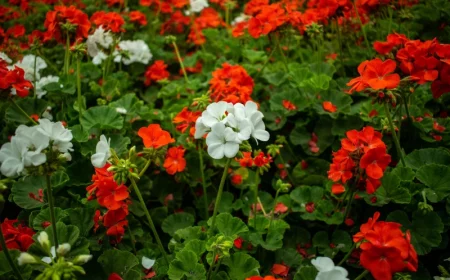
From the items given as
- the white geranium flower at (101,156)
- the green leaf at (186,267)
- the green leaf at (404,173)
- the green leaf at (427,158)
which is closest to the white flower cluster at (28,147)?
the white geranium flower at (101,156)

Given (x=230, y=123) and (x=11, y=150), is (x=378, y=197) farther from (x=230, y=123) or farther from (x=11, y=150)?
(x=11, y=150)

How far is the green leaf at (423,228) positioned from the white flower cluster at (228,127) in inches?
28.4

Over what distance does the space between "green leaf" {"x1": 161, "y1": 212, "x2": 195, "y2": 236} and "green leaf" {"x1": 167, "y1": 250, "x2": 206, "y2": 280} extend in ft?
1.34

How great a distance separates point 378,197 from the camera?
1.81 m

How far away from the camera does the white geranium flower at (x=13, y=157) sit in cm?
126

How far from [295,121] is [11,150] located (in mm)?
1649

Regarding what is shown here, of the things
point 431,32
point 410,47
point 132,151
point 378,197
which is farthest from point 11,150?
point 431,32

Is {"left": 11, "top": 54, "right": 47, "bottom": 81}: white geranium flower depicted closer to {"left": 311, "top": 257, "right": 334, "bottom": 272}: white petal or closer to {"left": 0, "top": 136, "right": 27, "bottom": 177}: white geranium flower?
{"left": 0, "top": 136, "right": 27, "bottom": 177}: white geranium flower

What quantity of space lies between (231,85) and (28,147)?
113 centimetres

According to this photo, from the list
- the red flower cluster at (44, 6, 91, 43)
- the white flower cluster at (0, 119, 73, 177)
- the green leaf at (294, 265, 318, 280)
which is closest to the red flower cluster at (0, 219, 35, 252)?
the white flower cluster at (0, 119, 73, 177)

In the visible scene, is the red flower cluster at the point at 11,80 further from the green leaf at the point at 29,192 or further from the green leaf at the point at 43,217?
the green leaf at the point at 43,217

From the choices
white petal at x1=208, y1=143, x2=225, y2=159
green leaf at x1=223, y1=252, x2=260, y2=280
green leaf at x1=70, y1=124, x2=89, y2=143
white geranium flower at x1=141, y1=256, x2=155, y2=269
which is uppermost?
white petal at x1=208, y1=143, x2=225, y2=159

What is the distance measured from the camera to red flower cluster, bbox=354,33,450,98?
166cm

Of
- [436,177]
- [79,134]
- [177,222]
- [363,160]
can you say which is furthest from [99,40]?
[436,177]
